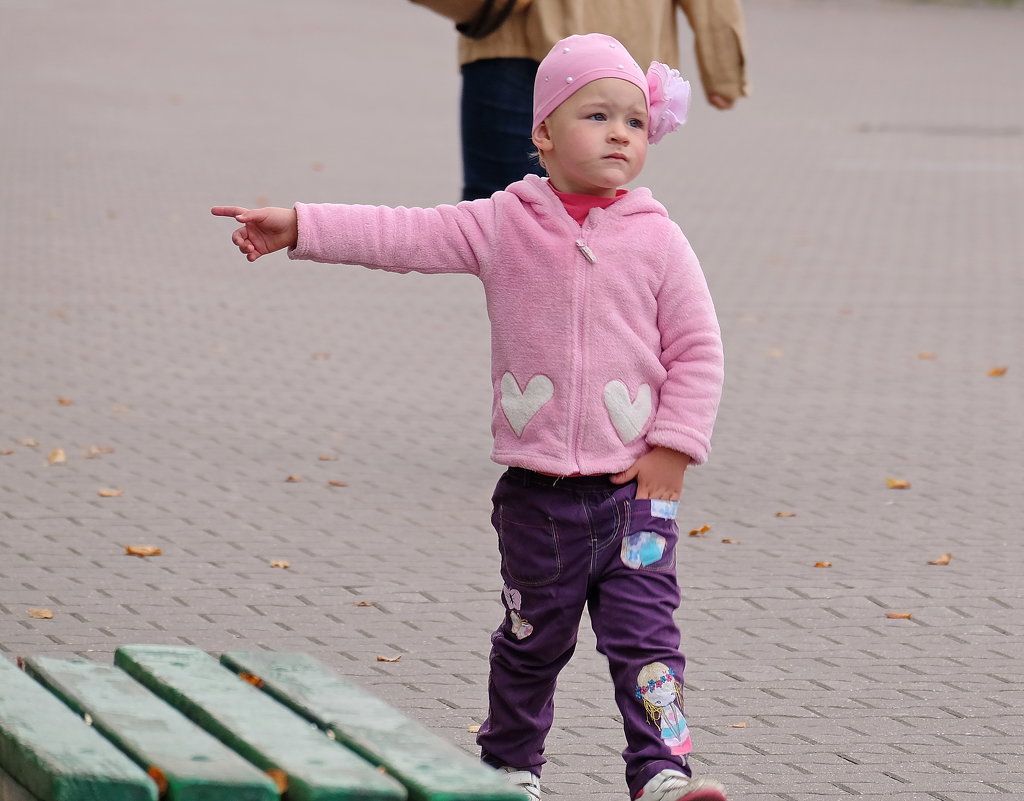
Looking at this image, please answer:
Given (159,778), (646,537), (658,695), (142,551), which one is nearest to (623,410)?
(646,537)

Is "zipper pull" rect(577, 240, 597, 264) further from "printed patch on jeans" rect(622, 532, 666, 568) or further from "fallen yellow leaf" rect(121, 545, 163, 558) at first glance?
"fallen yellow leaf" rect(121, 545, 163, 558)

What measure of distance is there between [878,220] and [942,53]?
49.0 feet

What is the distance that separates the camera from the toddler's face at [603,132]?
3639 mm

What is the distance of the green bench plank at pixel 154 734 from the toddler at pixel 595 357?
881mm

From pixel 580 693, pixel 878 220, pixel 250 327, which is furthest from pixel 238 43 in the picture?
pixel 580 693

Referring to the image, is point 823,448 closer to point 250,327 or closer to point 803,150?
point 250,327

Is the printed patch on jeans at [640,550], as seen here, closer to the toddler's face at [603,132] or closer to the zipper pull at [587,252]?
the zipper pull at [587,252]

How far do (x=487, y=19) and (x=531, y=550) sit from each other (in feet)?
8.40

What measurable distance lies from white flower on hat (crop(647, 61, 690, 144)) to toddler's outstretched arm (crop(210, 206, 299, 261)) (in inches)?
27.9

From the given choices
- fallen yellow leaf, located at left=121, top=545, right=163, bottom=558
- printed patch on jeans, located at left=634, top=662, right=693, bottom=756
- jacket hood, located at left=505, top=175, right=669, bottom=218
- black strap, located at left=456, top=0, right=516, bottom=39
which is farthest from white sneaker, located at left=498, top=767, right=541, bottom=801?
black strap, located at left=456, top=0, right=516, bottom=39

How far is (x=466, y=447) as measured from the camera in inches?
297

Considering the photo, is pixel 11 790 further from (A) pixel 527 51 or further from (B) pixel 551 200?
(A) pixel 527 51

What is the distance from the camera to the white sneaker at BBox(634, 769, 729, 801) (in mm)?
3447

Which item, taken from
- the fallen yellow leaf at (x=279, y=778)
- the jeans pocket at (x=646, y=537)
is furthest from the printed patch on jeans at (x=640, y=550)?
the fallen yellow leaf at (x=279, y=778)
